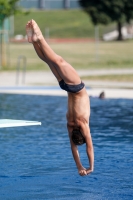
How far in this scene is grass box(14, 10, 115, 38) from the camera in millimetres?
76750

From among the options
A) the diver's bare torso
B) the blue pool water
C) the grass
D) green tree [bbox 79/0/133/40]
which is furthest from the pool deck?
green tree [bbox 79/0/133/40]

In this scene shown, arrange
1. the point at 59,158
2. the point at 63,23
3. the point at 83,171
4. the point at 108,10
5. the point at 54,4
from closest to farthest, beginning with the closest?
the point at 83,171 → the point at 59,158 → the point at 108,10 → the point at 63,23 → the point at 54,4

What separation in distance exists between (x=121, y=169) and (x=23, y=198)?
238 cm

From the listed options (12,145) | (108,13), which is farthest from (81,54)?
(12,145)

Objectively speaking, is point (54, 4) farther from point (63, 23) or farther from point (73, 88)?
point (73, 88)

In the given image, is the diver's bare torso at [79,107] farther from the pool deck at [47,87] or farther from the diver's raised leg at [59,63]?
the pool deck at [47,87]

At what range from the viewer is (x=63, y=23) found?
270 feet

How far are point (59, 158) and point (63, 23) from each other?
70841mm

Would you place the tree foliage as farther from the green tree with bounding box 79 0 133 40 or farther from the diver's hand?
the green tree with bounding box 79 0 133 40

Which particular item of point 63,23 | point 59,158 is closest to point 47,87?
point 59,158

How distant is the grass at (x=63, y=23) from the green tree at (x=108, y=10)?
152 centimetres

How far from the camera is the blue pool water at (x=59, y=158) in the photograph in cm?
957

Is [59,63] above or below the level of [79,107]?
above

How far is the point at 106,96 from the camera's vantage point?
856 inches
